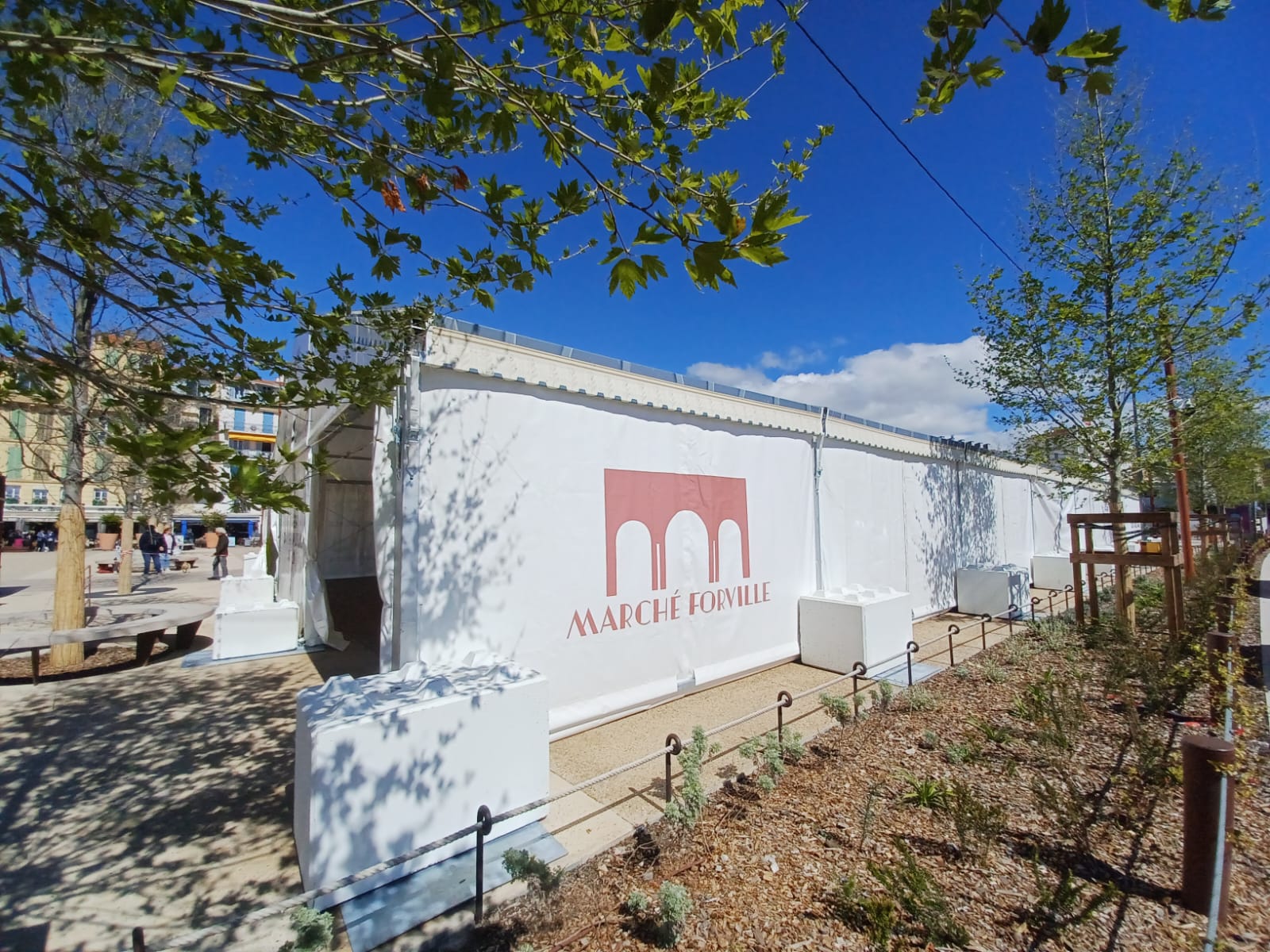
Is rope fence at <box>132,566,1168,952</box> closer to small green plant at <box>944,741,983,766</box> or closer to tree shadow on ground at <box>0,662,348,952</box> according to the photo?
tree shadow on ground at <box>0,662,348,952</box>

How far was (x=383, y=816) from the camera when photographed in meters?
2.89

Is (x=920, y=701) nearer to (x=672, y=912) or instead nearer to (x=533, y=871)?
(x=672, y=912)

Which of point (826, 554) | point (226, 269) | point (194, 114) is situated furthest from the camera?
point (826, 554)

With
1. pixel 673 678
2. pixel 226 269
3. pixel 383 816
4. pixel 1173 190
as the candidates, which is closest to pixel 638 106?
pixel 226 269

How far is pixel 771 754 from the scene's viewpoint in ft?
12.4

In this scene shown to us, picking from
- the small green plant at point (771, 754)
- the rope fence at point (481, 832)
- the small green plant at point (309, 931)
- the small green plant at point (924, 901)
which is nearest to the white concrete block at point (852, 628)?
the rope fence at point (481, 832)

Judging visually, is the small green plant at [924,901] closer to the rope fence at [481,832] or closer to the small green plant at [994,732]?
the rope fence at [481,832]

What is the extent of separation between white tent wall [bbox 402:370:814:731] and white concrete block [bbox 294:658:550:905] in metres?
0.84

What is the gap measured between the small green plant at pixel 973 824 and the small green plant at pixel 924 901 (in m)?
0.40

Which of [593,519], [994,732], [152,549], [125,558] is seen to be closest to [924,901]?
[994,732]

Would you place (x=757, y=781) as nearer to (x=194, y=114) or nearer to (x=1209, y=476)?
(x=194, y=114)

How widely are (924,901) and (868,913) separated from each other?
0.81 feet

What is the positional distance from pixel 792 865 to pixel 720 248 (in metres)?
3.10

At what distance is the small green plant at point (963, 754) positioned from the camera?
4008 mm
